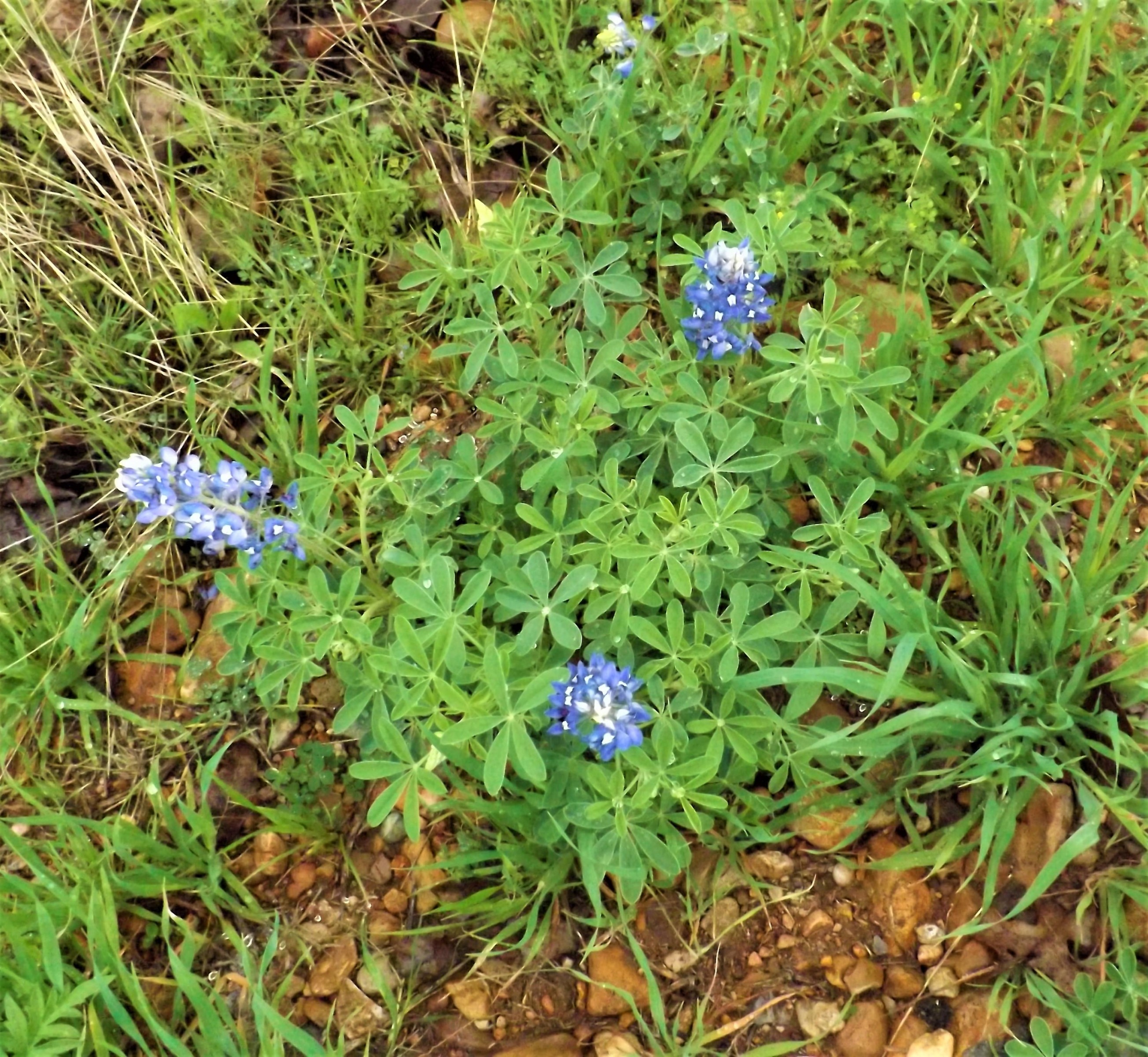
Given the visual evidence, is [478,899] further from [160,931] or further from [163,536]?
[163,536]

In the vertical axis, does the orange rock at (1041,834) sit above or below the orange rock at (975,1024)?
above

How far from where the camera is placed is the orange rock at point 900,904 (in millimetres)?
2344

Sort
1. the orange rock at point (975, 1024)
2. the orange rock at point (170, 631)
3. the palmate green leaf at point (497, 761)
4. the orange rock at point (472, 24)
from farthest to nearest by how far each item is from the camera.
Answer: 1. the orange rock at point (472, 24)
2. the orange rock at point (170, 631)
3. the orange rock at point (975, 1024)
4. the palmate green leaf at point (497, 761)

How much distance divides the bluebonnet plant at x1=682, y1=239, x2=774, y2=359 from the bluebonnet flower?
2.65 feet

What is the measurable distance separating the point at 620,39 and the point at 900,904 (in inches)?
94.3

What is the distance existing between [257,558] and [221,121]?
5.78 ft

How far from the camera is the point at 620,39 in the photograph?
2777 mm

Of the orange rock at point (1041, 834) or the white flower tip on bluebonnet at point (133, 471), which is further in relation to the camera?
the orange rock at point (1041, 834)

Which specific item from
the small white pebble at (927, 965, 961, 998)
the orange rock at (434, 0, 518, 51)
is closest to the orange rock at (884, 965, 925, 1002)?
the small white pebble at (927, 965, 961, 998)

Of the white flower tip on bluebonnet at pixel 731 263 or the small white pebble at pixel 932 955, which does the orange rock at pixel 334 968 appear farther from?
the white flower tip on bluebonnet at pixel 731 263

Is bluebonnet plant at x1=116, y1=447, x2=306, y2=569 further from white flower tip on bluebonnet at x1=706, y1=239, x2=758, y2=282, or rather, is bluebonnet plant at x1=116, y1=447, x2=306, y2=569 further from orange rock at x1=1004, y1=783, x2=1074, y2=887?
orange rock at x1=1004, y1=783, x2=1074, y2=887

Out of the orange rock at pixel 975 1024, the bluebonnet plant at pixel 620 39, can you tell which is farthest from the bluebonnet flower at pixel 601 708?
the bluebonnet plant at pixel 620 39

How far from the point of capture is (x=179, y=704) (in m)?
2.77

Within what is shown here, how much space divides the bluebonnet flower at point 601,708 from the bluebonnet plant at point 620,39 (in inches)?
65.2
